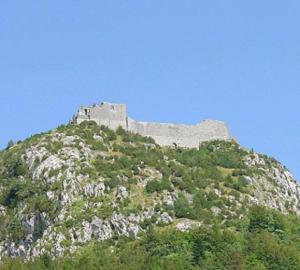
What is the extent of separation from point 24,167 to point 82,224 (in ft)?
46.3

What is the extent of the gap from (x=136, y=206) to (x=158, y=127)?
21613 millimetres

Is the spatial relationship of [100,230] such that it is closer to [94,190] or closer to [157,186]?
[94,190]

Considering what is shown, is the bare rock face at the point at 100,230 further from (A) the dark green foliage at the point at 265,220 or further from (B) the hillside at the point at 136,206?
(A) the dark green foliage at the point at 265,220

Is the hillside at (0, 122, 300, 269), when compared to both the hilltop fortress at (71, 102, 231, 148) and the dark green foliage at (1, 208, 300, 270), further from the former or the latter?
the hilltop fortress at (71, 102, 231, 148)

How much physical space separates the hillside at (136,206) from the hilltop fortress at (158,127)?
1794 millimetres

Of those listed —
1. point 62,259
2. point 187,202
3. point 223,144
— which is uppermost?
point 223,144

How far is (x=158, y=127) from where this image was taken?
502 feet

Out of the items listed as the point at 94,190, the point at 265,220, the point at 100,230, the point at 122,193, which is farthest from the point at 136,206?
the point at 265,220

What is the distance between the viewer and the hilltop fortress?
14975 centimetres

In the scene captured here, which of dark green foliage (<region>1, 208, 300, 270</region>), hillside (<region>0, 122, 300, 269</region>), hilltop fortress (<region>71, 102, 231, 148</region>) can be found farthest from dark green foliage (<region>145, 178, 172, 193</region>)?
hilltop fortress (<region>71, 102, 231, 148</region>)

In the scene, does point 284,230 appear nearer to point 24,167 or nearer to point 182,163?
point 182,163

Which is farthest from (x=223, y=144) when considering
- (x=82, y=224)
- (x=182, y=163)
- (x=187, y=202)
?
(x=82, y=224)

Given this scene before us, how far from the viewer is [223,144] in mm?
155125

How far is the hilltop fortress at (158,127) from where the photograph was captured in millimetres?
149750
